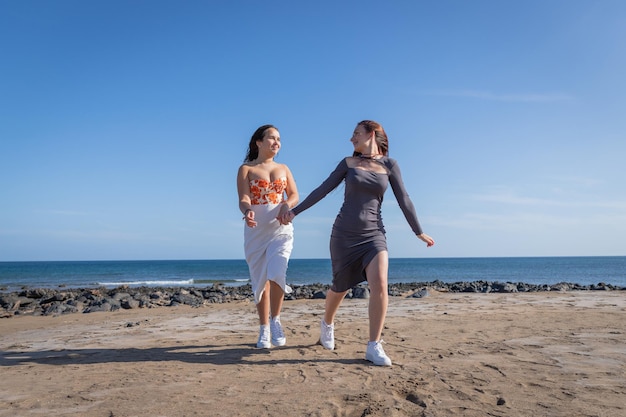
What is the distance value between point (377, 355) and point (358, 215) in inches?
49.2

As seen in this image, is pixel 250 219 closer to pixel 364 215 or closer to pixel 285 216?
pixel 285 216

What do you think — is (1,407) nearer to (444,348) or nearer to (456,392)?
(456,392)

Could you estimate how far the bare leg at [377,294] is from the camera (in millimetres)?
4340

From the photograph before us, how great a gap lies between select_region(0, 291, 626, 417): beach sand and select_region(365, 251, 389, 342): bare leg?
1.08ft

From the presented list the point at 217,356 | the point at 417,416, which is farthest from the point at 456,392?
the point at 217,356

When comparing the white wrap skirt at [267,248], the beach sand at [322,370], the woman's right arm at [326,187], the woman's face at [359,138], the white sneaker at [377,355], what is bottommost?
the beach sand at [322,370]

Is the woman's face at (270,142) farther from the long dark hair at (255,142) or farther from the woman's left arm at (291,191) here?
the woman's left arm at (291,191)

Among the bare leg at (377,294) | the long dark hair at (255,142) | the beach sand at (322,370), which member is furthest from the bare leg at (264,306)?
the long dark hair at (255,142)

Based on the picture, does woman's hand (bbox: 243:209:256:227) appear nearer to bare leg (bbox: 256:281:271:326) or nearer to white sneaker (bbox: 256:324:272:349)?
bare leg (bbox: 256:281:271:326)

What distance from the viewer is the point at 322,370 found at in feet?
13.3

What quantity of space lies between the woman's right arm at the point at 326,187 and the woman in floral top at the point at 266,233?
0.21 meters

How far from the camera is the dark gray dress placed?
457 cm

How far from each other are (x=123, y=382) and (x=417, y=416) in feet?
7.23

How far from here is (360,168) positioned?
15.3 feet
